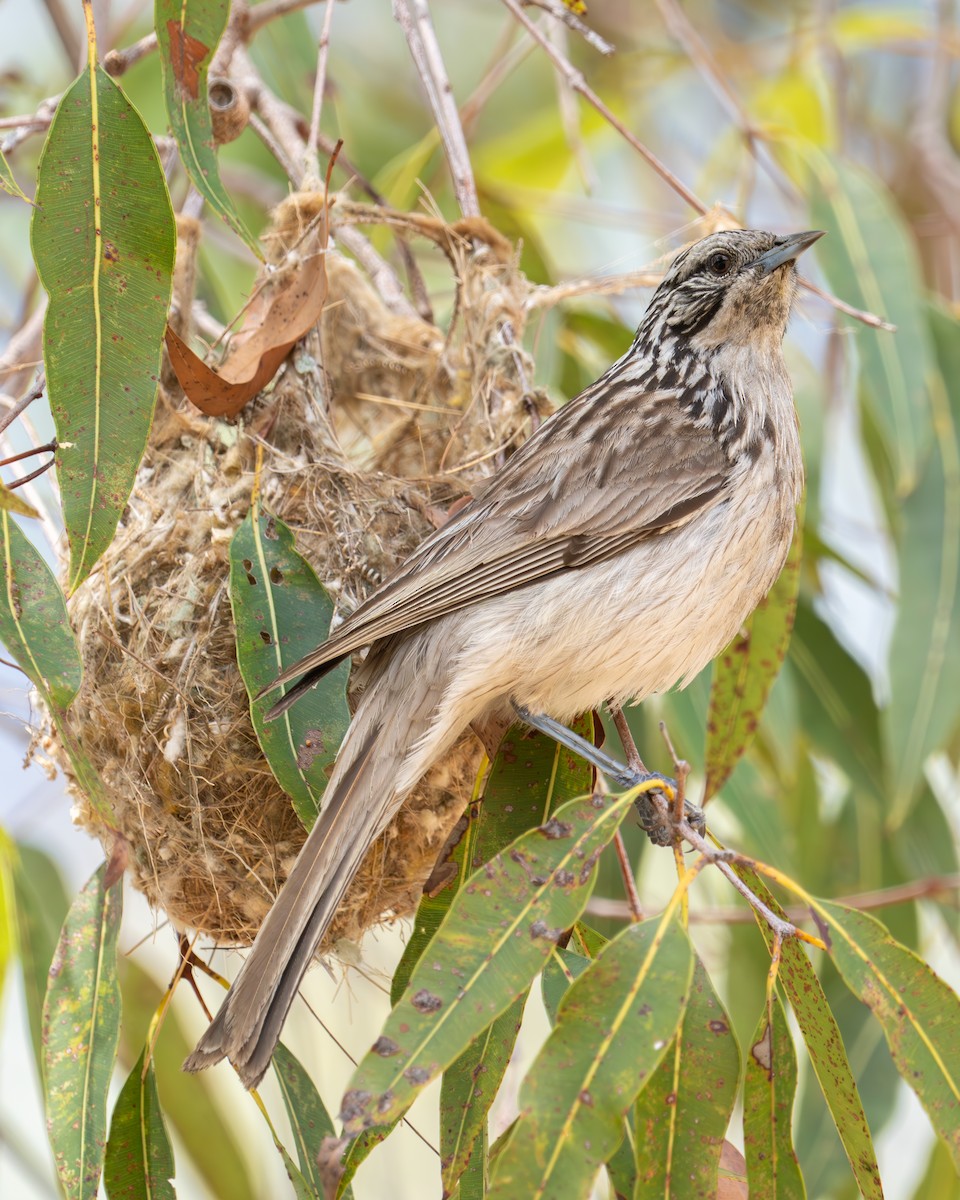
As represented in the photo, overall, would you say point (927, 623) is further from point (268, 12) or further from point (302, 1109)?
point (268, 12)

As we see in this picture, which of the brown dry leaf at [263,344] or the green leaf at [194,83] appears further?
the brown dry leaf at [263,344]

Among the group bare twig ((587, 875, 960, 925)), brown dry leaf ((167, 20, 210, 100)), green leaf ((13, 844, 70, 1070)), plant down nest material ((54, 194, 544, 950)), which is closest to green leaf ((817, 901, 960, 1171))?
plant down nest material ((54, 194, 544, 950))

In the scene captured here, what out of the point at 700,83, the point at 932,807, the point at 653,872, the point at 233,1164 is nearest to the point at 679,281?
the point at 932,807

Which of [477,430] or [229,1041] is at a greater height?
[477,430]

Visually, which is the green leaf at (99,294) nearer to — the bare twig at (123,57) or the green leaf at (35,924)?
the bare twig at (123,57)

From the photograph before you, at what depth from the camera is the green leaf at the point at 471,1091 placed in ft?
7.69

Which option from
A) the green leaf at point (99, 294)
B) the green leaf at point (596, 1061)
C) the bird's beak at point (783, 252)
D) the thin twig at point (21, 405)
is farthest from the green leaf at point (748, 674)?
the thin twig at point (21, 405)

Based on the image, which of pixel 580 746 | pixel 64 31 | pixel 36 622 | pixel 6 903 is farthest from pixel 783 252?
pixel 6 903

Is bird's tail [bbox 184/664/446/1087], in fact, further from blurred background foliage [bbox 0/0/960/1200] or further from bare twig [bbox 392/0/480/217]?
bare twig [bbox 392/0/480/217]

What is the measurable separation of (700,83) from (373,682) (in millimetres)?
5762

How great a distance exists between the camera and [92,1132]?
2.54 meters

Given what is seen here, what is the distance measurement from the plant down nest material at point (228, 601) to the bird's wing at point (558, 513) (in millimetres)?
236

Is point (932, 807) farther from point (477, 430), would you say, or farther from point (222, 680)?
point (222, 680)

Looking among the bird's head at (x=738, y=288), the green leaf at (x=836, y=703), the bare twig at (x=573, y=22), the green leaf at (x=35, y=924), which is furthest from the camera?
the green leaf at (x=836, y=703)
